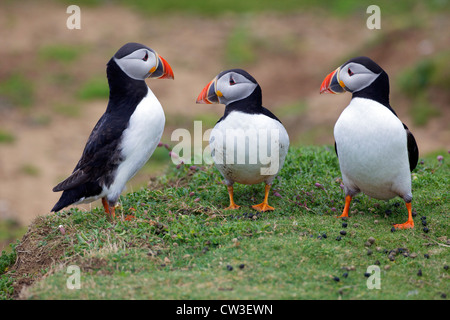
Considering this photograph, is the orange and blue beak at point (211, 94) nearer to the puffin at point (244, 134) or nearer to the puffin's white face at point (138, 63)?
the puffin at point (244, 134)

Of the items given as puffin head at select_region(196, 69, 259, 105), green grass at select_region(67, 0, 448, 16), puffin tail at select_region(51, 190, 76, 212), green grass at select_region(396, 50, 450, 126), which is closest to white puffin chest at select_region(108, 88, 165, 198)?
puffin tail at select_region(51, 190, 76, 212)

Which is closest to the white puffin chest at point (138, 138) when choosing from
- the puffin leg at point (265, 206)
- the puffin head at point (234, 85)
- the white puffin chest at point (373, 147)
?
the puffin head at point (234, 85)

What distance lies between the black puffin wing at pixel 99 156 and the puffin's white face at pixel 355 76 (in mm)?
2342

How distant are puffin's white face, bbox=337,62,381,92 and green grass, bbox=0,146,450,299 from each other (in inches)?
54.7

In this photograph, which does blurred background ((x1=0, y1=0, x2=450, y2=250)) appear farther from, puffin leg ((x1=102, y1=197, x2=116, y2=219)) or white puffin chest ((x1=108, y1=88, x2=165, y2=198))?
white puffin chest ((x1=108, y1=88, x2=165, y2=198))

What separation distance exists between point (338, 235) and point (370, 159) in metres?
0.81

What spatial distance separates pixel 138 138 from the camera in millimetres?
5973

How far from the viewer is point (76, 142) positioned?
13.4 m

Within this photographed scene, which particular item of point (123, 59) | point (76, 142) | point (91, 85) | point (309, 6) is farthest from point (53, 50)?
point (123, 59)

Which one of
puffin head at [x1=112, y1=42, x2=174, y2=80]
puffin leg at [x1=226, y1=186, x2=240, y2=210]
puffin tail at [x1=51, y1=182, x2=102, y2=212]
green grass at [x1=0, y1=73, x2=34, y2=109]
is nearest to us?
puffin tail at [x1=51, y1=182, x2=102, y2=212]

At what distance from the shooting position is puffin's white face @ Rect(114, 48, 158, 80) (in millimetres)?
6117

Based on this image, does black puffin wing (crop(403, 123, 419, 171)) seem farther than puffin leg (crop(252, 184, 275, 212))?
No

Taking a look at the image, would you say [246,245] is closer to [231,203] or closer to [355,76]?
[231,203]

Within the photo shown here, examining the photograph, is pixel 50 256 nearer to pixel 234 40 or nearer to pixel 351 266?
pixel 351 266
